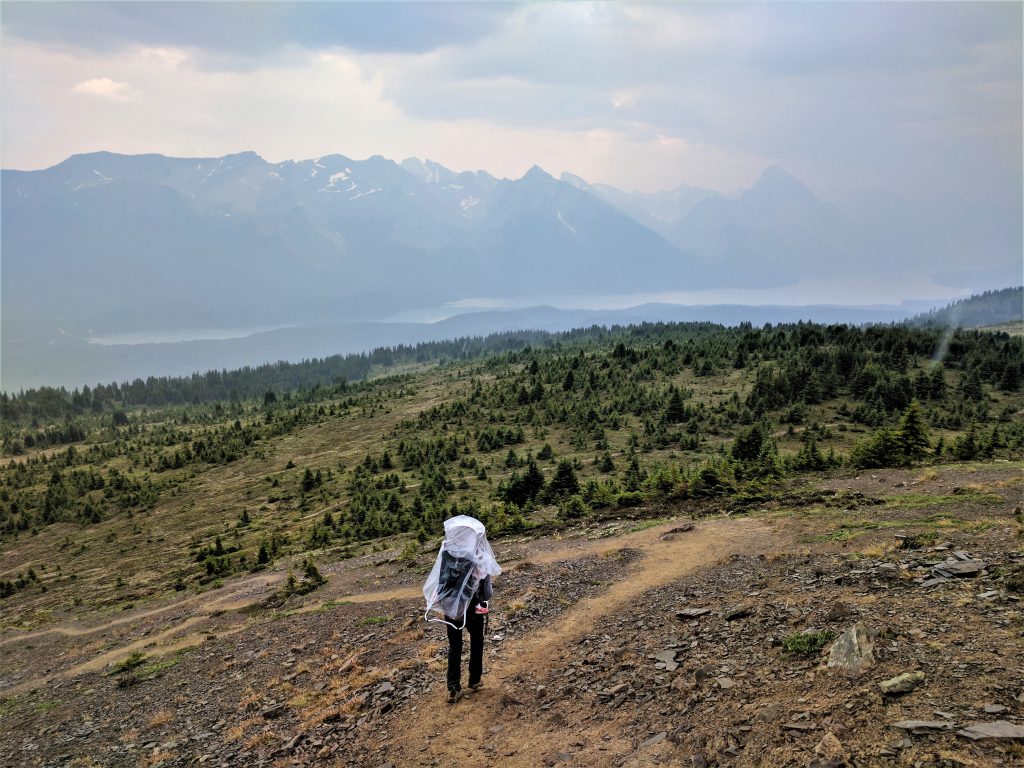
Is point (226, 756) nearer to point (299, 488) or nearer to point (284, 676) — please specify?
point (284, 676)

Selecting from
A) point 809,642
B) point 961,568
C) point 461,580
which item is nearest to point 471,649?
point 461,580

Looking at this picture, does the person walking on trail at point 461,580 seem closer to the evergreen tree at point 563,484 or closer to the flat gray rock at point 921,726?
the flat gray rock at point 921,726

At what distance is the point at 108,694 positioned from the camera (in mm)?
15938

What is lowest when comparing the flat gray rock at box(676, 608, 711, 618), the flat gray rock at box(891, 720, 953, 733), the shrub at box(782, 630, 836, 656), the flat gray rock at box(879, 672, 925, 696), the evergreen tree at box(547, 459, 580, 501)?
the evergreen tree at box(547, 459, 580, 501)

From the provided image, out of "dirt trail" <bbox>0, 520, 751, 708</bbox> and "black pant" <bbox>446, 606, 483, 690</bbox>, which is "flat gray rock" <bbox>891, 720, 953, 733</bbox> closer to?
"black pant" <bbox>446, 606, 483, 690</bbox>

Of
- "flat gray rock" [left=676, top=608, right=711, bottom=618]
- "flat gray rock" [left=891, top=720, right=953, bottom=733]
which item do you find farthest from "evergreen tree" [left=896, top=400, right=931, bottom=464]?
"flat gray rock" [left=891, top=720, right=953, bottom=733]

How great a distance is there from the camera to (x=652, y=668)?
9641 millimetres

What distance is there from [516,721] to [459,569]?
8.05ft

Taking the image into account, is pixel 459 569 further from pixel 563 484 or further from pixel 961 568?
pixel 563 484

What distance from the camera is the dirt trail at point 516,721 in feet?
26.6

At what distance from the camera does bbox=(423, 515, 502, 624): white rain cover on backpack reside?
9.56m

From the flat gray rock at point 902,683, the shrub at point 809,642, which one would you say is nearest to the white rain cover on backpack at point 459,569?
the shrub at point 809,642

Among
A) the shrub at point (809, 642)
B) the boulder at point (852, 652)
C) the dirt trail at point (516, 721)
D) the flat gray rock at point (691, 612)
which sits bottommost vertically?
the dirt trail at point (516, 721)

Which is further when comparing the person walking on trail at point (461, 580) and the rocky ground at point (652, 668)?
the person walking on trail at point (461, 580)
